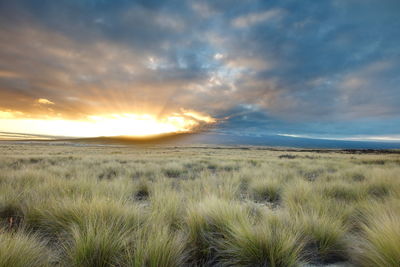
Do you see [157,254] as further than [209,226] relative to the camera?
No

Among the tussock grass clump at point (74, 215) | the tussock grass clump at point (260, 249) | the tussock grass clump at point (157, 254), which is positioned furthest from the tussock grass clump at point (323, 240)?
the tussock grass clump at point (74, 215)

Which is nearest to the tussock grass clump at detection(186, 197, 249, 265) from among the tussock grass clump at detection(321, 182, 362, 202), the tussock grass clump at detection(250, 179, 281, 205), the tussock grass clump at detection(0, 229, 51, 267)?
the tussock grass clump at detection(0, 229, 51, 267)

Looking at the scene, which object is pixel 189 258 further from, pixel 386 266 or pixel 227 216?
pixel 386 266

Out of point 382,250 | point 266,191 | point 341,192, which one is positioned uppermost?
point 382,250

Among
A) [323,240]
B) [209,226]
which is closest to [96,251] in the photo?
[209,226]

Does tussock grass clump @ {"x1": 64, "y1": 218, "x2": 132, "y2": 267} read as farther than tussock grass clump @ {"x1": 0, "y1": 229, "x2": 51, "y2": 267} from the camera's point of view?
Yes

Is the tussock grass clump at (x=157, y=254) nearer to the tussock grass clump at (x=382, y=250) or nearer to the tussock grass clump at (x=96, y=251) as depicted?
the tussock grass clump at (x=96, y=251)

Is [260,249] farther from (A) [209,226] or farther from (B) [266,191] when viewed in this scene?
(B) [266,191]

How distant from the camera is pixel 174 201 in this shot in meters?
3.29

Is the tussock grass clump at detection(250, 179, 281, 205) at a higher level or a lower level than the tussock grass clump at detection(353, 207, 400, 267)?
lower

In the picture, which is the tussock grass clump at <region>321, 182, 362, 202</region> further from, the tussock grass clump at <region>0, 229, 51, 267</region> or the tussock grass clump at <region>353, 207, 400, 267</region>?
the tussock grass clump at <region>0, 229, 51, 267</region>

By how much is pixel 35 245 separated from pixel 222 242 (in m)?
1.92

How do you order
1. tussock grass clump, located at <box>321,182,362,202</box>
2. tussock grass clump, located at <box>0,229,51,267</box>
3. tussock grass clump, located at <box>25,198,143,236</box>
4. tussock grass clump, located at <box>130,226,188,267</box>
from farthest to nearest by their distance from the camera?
tussock grass clump, located at <box>321,182,362,202</box>
tussock grass clump, located at <box>25,198,143,236</box>
tussock grass clump, located at <box>130,226,188,267</box>
tussock grass clump, located at <box>0,229,51,267</box>

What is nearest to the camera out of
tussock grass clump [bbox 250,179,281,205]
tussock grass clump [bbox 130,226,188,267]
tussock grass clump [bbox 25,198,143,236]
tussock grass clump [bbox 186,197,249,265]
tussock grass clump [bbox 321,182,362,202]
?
tussock grass clump [bbox 130,226,188,267]
